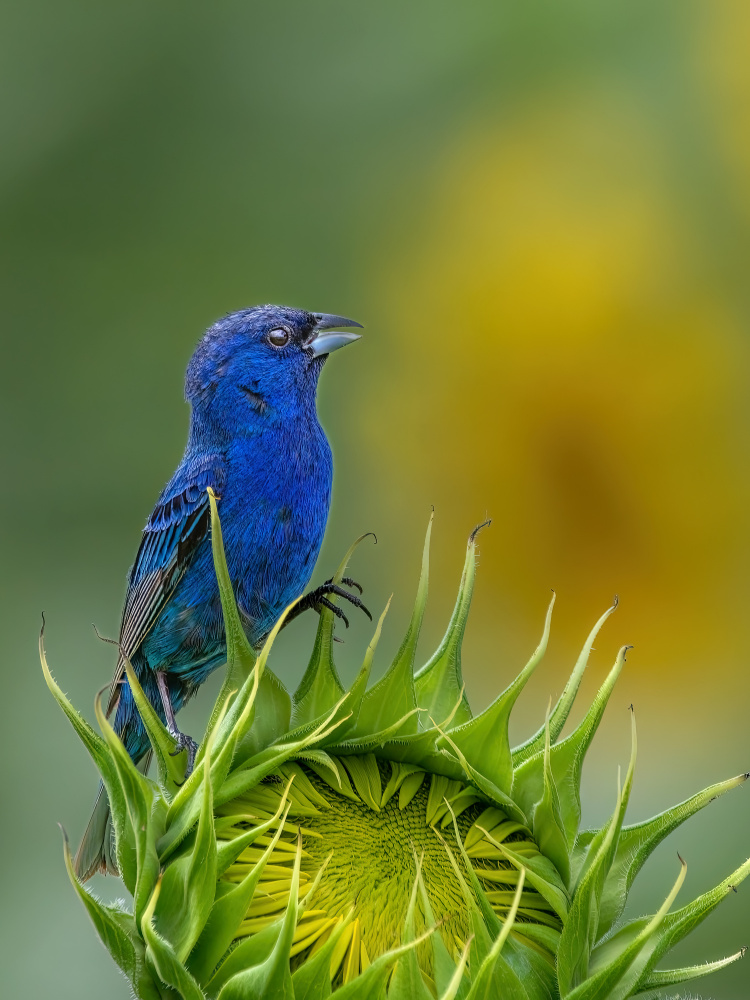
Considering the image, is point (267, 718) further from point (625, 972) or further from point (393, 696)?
point (625, 972)

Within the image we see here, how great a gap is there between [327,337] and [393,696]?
1.72 m

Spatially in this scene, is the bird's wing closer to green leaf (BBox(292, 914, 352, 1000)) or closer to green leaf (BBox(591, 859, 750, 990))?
green leaf (BBox(292, 914, 352, 1000))

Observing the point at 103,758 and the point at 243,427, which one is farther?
the point at 243,427

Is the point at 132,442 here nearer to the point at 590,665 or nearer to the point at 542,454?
Answer: the point at 542,454

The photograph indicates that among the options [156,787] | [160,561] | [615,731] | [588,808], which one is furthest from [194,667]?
[615,731]

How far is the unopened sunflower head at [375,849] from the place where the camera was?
9.05 ft

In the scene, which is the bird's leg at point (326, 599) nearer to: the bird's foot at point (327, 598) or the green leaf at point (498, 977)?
the bird's foot at point (327, 598)

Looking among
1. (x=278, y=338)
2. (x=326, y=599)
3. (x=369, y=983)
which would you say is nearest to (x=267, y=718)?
(x=326, y=599)

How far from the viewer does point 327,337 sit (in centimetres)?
444

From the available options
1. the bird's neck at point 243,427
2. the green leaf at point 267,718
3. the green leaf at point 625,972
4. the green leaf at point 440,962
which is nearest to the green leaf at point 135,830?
the green leaf at point 267,718

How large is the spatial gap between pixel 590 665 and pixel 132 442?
296 centimetres

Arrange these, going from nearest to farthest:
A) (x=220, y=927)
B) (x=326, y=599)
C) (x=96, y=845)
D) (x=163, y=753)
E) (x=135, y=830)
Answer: (x=220, y=927), (x=135, y=830), (x=163, y=753), (x=326, y=599), (x=96, y=845)

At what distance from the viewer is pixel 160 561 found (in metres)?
4.04

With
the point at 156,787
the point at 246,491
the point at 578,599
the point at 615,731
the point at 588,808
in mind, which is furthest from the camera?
the point at 578,599
